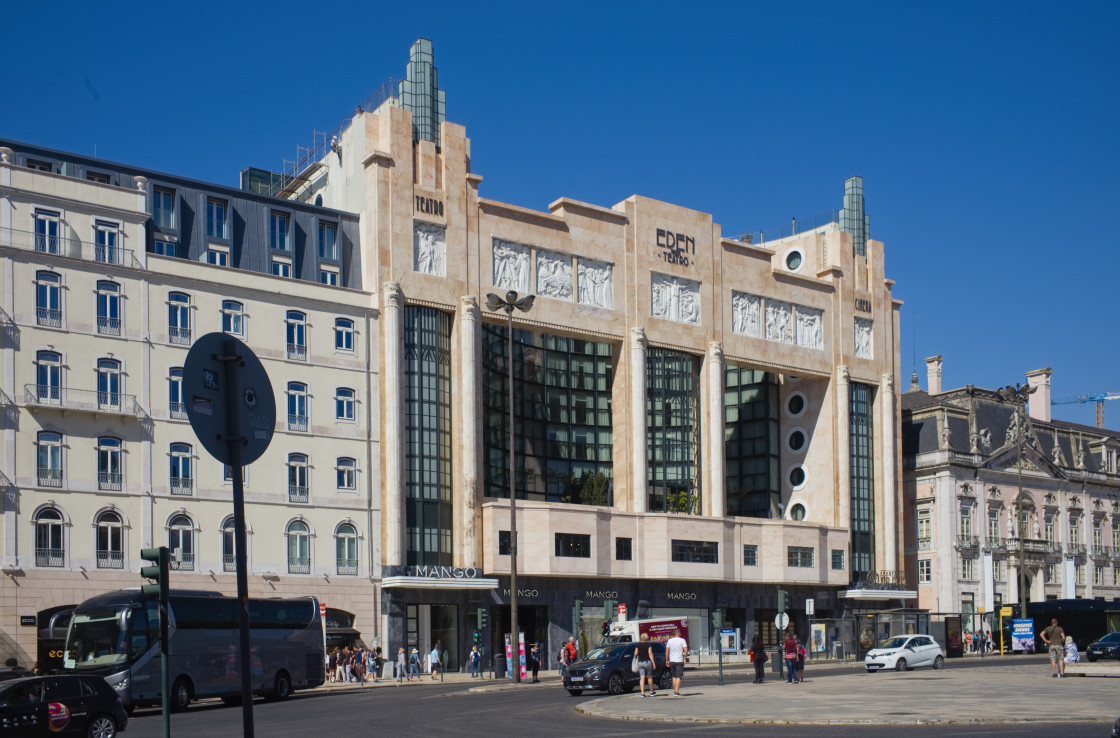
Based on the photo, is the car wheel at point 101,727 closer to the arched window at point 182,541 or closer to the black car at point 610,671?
the black car at point 610,671

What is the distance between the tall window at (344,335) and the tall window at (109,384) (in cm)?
1089

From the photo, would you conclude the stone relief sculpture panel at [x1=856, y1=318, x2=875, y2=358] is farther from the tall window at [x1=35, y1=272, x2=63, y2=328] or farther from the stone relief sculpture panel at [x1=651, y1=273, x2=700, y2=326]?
the tall window at [x1=35, y1=272, x2=63, y2=328]

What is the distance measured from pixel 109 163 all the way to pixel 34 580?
18443 mm

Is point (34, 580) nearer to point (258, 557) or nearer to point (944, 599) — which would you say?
point (258, 557)

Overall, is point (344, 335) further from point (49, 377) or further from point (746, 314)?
point (746, 314)

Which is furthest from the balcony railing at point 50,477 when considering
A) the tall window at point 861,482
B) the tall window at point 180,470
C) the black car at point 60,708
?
the tall window at point 861,482

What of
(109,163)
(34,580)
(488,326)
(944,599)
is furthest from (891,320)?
(34,580)

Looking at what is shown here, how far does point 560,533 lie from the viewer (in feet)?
211

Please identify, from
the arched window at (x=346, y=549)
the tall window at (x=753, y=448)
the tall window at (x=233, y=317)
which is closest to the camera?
the tall window at (x=233, y=317)

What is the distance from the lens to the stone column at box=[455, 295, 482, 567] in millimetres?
63062

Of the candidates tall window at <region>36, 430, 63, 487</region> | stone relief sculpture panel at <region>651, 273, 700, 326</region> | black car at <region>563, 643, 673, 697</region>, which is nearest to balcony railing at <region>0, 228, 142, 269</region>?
tall window at <region>36, 430, 63, 487</region>

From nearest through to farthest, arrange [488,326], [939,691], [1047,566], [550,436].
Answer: [939,691]
[488,326]
[550,436]
[1047,566]

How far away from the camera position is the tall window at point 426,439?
61.8 meters

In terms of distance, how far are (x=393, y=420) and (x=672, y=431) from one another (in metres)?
18.7
